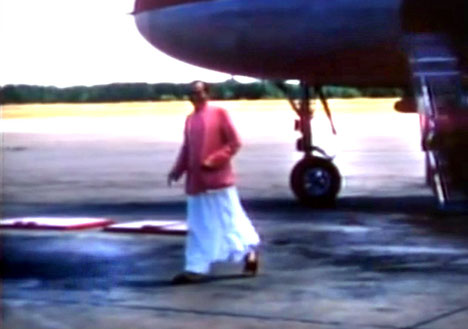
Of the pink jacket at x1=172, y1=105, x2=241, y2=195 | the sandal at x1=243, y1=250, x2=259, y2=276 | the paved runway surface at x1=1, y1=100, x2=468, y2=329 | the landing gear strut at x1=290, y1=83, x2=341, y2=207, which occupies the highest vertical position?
the pink jacket at x1=172, y1=105, x2=241, y2=195

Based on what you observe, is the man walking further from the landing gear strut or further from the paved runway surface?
the landing gear strut

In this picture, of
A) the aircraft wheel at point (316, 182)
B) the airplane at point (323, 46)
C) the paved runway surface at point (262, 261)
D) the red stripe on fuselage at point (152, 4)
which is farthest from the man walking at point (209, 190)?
the red stripe on fuselage at point (152, 4)

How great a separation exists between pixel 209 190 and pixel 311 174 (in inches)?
254

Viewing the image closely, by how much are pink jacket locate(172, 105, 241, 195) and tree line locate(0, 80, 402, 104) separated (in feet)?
23.2

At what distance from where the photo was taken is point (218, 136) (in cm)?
1273

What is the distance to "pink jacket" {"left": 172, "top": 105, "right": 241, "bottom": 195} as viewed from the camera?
1269 centimetres

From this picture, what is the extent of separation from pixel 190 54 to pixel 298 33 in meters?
1.26

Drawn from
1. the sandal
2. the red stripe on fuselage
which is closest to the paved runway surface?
the sandal

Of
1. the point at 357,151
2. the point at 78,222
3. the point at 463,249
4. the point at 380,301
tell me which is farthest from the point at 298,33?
the point at 357,151

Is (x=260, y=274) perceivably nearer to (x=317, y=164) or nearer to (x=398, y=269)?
(x=398, y=269)

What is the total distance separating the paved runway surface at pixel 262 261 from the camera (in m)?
11.3

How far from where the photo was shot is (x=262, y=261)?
13977 millimetres

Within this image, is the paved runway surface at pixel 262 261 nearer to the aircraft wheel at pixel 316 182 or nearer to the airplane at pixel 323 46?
the aircraft wheel at pixel 316 182

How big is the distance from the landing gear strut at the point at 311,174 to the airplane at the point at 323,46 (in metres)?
Result: 0.01
